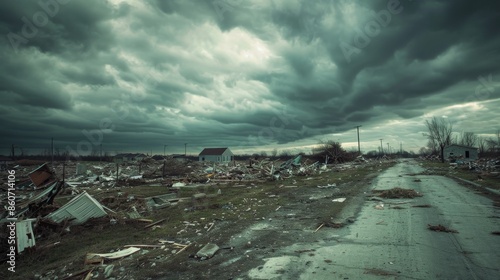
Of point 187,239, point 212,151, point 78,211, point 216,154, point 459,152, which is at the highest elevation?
point 212,151

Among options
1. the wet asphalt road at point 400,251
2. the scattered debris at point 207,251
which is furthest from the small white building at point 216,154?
the scattered debris at point 207,251

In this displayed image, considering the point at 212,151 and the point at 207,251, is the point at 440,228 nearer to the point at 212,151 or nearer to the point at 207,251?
the point at 207,251

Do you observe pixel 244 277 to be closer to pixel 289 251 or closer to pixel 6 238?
pixel 289 251

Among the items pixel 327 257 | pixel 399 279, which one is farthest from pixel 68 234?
pixel 399 279

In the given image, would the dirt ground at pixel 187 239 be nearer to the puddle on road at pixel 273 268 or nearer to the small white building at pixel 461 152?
the puddle on road at pixel 273 268

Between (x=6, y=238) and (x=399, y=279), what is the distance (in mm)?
8730

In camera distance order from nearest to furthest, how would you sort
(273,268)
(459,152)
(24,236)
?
(273,268) → (24,236) → (459,152)

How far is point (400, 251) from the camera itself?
15.6ft

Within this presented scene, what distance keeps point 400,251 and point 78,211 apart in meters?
9.06

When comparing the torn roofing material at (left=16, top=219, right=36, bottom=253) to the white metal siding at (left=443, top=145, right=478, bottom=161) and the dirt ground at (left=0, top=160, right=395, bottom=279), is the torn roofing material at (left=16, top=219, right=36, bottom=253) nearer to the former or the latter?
the dirt ground at (left=0, top=160, right=395, bottom=279)

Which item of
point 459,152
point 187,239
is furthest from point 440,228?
point 459,152

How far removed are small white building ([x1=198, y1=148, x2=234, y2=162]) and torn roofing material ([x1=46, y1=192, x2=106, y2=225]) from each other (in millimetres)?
60420

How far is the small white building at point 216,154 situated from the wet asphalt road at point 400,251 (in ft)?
207

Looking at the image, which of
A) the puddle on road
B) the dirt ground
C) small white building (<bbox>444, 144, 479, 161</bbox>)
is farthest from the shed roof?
the puddle on road
